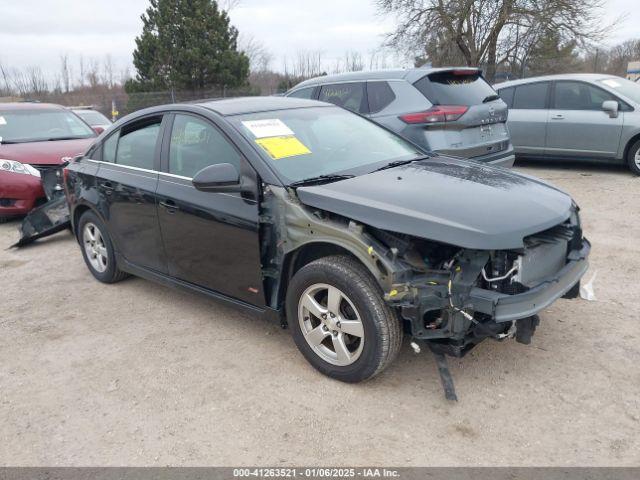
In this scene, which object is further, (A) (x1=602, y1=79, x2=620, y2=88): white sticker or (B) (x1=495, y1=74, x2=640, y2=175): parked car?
(A) (x1=602, y1=79, x2=620, y2=88): white sticker

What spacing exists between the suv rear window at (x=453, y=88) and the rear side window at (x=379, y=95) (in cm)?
37

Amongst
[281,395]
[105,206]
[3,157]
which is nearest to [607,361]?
[281,395]

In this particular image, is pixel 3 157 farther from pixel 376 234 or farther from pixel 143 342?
pixel 376 234

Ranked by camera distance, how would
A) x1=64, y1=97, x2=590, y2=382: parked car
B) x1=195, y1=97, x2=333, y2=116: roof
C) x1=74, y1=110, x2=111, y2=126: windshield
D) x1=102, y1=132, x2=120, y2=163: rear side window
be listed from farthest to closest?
x1=74, y1=110, x2=111, y2=126: windshield → x1=102, y1=132, x2=120, y2=163: rear side window → x1=195, y1=97, x2=333, y2=116: roof → x1=64, y1=97, x2=590, y2=382: parked car

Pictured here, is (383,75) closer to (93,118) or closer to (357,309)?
(357,309)

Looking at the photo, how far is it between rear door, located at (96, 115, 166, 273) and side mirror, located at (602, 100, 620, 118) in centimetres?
699

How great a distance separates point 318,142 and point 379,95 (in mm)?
3276

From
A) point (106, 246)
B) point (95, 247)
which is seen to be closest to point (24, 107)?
point (95, 247)

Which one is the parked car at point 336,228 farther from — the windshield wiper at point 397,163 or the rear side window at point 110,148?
the rear side window at point 110,148

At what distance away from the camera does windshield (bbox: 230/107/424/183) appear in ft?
11.8

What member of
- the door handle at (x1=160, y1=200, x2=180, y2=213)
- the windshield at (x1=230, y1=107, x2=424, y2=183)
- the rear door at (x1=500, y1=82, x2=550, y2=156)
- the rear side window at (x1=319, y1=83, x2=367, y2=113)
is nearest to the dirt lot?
the door handle at (x1=160, y1=200, x2=180, y2=213)

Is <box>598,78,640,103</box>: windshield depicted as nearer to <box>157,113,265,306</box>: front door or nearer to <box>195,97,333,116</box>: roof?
<box>195,97,333,116</box>: roof

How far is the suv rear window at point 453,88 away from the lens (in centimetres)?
643

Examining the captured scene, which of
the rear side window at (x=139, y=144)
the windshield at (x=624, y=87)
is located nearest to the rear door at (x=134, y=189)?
the rear side window at (x=139, y=144)
